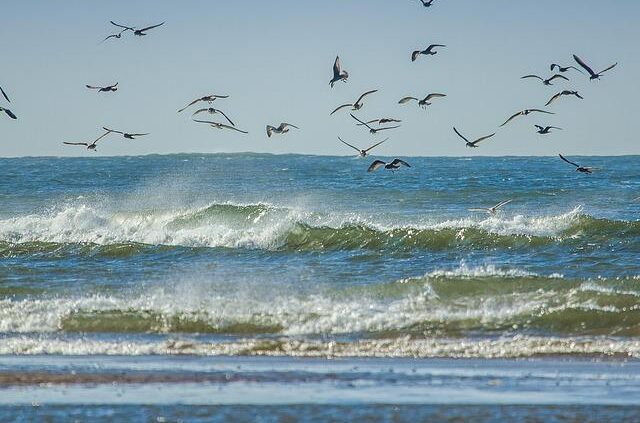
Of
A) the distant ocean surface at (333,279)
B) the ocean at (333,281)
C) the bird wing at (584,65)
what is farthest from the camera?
the bird wing at (584,65)

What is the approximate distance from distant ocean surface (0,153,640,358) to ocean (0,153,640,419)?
0.16 ft

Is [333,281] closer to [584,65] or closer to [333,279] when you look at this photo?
[333,279]

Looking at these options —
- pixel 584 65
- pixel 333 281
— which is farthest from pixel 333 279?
pixel 584 65

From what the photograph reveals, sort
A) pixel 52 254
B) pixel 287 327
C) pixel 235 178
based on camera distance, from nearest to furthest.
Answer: pixel 287 327, pixel 52 254, pixel 235 178

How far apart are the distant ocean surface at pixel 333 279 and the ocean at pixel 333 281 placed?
0.05 meters

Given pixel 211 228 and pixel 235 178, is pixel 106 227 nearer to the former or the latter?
pixel 211 228

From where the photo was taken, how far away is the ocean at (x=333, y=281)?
17.6 meters

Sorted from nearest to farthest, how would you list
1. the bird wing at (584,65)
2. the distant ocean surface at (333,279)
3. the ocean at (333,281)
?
the ocean at (333,281) < the distant ocean surface at (333,279) < the bird wing at (584,65)

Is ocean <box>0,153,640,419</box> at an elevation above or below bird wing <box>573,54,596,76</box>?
below

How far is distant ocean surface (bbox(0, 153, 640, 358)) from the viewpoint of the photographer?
18.1m

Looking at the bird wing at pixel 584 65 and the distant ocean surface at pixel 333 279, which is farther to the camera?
the bird wing at pixel 584 65

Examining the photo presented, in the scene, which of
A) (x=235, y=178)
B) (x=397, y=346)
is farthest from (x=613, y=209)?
(x=235, y=178)

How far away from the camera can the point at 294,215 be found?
37.4m

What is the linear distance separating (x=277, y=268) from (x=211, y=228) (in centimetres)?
780
